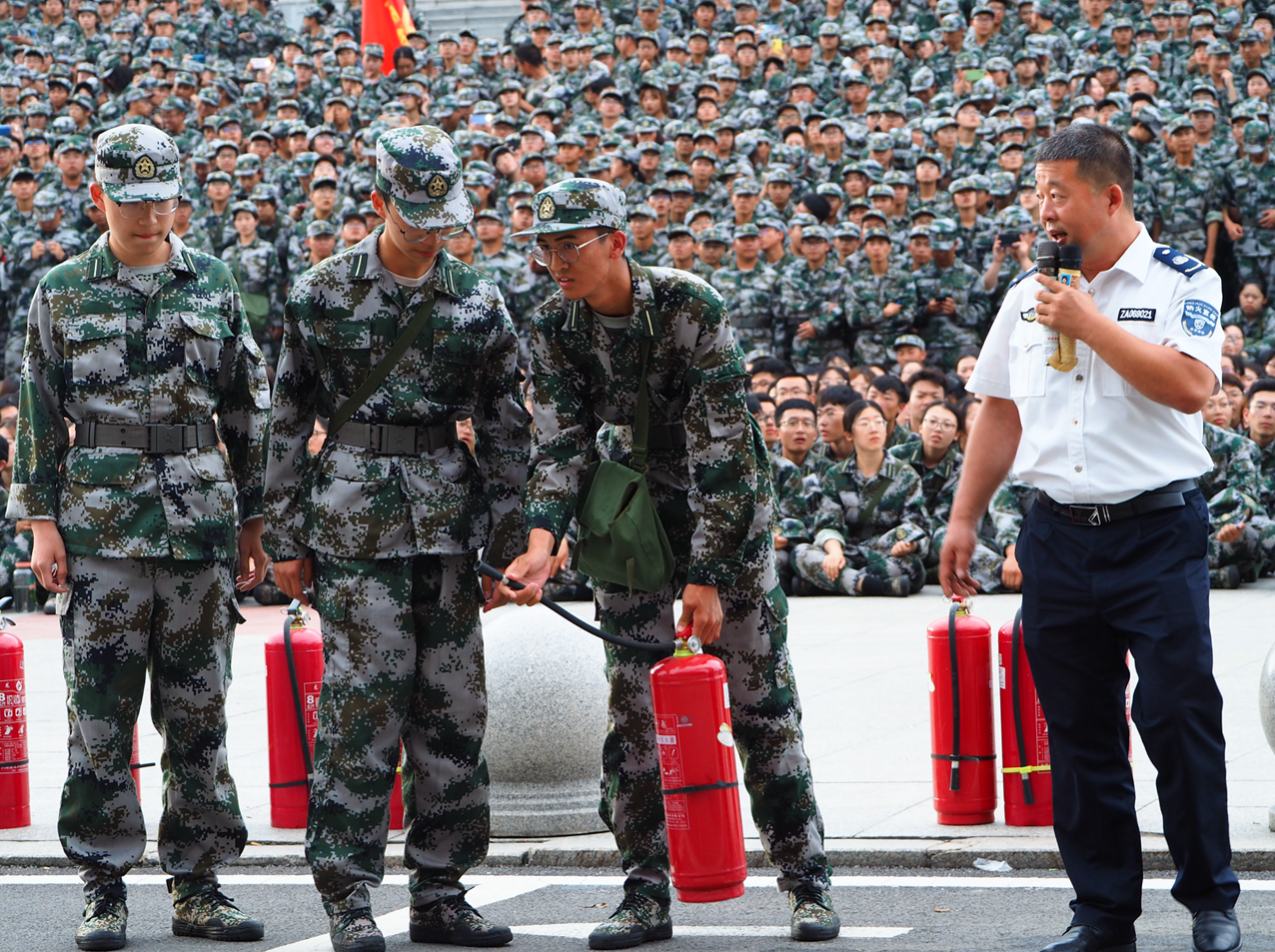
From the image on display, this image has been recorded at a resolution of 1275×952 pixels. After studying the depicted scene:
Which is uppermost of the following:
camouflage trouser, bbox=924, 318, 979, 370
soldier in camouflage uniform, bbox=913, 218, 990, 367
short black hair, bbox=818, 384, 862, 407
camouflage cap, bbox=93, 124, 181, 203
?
soldier in camouflage uniform, bbox=913, 218, 990, 367

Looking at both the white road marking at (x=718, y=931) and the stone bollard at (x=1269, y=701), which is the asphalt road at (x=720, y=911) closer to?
the white road marking at (x=718, y=931)

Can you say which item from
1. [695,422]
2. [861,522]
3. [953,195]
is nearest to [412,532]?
[695,422]

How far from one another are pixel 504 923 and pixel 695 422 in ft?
5.57

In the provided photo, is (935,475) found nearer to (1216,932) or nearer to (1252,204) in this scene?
(1252,204)

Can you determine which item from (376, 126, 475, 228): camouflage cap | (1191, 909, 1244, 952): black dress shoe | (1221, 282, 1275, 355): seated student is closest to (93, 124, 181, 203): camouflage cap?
(376, 126, 475, 228): camouflage cap

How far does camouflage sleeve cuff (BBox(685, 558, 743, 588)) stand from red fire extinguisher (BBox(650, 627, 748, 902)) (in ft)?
0.78

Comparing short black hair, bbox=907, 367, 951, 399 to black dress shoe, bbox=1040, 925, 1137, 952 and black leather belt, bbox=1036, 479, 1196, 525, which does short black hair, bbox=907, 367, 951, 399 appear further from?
black dress shoe, bbox=1040, 925, 1137, 952

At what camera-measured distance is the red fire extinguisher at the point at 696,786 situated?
4625 millimetres

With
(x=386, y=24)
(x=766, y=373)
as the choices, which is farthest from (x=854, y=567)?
(x=386, y=24)

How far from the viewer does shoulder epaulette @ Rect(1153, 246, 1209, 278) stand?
432 centimetres

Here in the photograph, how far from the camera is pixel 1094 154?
4.30 metres

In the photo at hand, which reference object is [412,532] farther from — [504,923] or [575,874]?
→ [575,874]

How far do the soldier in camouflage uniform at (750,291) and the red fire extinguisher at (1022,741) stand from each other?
403 inches

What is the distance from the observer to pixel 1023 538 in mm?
4594
